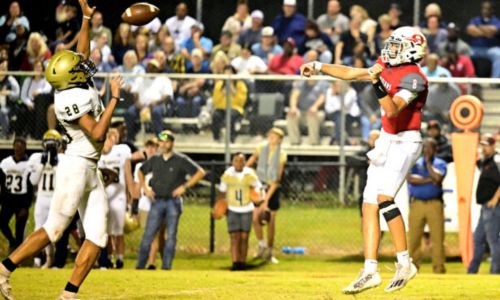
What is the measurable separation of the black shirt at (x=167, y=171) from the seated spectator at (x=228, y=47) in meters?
4.95

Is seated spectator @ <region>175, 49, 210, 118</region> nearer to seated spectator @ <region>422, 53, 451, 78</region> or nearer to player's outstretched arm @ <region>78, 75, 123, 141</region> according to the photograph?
seated spectator @ <region>422, 53, 451, 78</region>

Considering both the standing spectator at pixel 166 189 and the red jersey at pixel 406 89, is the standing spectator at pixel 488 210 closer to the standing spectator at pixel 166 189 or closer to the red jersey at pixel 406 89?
the standing spectator at pixel 166 189

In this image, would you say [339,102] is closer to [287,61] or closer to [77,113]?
[287,61]

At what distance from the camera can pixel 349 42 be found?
71.8ft

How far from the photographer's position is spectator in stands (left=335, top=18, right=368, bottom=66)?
21.5 metres

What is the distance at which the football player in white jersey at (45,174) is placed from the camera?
56.4 ft

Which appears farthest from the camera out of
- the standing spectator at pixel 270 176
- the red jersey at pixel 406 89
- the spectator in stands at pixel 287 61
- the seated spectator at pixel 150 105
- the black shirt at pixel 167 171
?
the spectator in stands at pixel 287 61

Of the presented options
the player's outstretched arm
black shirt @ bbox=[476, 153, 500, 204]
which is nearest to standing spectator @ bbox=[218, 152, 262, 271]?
black shirt @ bbox=[476, 153, 500, 204]

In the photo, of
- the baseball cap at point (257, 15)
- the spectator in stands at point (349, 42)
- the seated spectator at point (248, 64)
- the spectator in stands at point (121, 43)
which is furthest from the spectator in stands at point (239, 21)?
the spectator in stands at point (349, 42)

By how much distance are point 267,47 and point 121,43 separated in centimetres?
283

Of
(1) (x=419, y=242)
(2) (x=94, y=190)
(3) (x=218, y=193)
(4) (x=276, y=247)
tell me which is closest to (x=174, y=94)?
(3) (x=218, y=193)

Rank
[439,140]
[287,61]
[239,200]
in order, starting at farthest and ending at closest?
1. [287,61]
2. [439,140]
3. [239,200]

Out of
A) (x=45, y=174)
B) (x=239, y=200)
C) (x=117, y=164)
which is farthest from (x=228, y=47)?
(x=45, y=174)

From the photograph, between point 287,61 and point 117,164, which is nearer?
point 117,164
